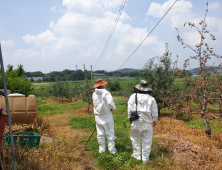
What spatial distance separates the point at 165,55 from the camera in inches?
345

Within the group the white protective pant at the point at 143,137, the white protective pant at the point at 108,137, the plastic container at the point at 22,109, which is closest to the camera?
the white protective pant at the point at 143,137

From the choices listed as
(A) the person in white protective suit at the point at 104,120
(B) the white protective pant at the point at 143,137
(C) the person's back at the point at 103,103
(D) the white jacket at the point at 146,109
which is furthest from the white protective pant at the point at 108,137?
(D) the white jacket at the point at 146,109

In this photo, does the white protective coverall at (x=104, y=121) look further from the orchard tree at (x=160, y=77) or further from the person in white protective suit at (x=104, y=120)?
the orchard tree at (x=160, y=77)

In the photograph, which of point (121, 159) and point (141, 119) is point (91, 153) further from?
point (141, 119)

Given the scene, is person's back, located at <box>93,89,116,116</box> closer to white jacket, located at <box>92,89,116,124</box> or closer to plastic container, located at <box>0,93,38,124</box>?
white jacket, located at <box>92,89,116,124</box>

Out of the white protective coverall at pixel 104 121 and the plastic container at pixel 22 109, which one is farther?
the plastic container at pixel 22 109

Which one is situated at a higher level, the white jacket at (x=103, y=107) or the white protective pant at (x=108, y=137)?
the white jacket at (x=103, y=107)

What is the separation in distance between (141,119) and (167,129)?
3.14 m

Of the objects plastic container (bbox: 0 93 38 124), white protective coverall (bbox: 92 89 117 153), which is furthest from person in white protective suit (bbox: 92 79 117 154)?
plastic container (bbox: 0 93 38 124)

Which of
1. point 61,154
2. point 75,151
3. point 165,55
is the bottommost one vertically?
point 75,151

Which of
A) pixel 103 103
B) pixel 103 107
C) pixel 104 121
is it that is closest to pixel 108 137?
pixel 104 121

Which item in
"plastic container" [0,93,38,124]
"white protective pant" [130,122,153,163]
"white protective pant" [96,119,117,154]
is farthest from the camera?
"plastic container" [0,93,38,124]

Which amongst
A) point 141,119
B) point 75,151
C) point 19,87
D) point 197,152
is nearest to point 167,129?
point 197,152

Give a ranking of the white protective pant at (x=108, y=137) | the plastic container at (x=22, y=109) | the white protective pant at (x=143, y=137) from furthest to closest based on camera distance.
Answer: the plastic container at (x=22, y=109), the white protective pant at (x=108, y=137), the white protective pant at (x=143, y=137)
